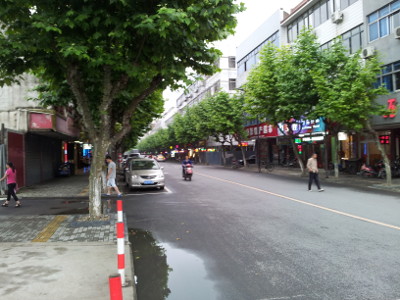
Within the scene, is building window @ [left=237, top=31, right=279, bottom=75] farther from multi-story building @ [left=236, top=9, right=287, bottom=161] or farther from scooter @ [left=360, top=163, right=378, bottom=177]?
scooter @ [left=360, top=163, right=378, bottom=177]

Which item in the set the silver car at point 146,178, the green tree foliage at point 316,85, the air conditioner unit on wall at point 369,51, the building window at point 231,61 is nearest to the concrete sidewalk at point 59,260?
the silver car at point 146,178

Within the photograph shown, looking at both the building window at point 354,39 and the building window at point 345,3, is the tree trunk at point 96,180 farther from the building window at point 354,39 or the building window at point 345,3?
the building window at point 345,3

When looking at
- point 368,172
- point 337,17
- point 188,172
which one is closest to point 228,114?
point 337,17

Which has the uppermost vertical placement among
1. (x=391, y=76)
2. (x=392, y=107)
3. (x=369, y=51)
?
(x=369, y=51)

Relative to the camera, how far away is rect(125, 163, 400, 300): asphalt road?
447cm

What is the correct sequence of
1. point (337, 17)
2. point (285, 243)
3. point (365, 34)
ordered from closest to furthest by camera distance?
point (285, 243), point (365, 34), point (337, 17)

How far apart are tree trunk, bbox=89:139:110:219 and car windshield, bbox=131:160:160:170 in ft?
27.1

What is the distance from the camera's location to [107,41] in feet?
27.9

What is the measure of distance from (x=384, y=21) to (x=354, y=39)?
326 cm

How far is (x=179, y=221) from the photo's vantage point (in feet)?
29.7

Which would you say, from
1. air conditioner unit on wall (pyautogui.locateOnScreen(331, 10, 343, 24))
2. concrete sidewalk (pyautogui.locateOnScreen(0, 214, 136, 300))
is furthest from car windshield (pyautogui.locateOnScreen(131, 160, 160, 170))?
air conditioner unit on wall (pyautogui.locateOnScreen(331, 10, 343, 24))

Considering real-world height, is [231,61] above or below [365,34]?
above

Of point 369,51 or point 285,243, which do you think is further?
point 369,51

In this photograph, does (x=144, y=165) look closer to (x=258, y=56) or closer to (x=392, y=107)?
(x=392, y=107)
